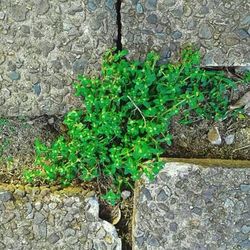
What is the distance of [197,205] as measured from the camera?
301 centimetres

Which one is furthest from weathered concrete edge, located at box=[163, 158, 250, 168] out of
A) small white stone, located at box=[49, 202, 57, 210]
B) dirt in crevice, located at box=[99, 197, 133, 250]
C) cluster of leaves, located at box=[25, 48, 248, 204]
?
small white stone, located at box=[49, 202, 57, 210]

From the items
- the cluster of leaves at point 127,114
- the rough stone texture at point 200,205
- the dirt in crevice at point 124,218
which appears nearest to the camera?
the cluster of leaves at point 127,114

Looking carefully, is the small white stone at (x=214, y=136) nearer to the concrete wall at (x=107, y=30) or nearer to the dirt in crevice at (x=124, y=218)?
the concrete wall at (x=107, y=30)

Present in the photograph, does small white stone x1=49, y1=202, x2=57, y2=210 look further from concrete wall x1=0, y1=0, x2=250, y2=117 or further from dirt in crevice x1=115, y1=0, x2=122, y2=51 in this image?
dirt in crevice x1=115, y1=0, x2=122, y2=51

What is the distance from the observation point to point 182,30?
2934mm

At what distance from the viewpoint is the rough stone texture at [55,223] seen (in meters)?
3.06

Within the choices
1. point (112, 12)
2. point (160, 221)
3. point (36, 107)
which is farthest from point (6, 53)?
point (160, 221)

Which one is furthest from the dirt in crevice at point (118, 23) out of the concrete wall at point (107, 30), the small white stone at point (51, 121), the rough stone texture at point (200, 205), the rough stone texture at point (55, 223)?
the rough stone texture at point (55, 223)

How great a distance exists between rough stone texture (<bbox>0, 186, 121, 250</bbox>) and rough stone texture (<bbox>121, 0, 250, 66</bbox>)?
83 centimetres

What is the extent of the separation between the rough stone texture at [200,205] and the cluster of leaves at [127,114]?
13 cm

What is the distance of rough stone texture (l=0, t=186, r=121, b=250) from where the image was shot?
3059 mm

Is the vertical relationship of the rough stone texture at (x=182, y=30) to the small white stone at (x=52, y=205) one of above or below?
above

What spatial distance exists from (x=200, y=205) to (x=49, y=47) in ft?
3.66

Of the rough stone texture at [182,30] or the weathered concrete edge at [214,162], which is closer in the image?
the rough stone texture at [182,30]
